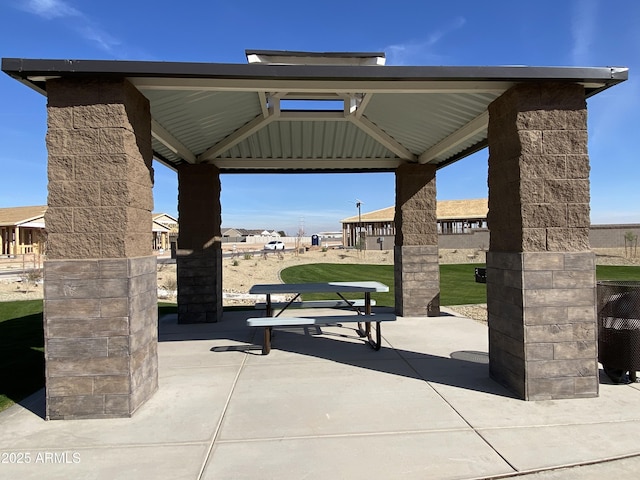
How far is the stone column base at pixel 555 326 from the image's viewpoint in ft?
14.3

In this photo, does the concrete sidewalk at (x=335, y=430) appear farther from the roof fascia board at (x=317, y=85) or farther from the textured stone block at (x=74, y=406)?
the roof fascia board at (x=317, y=85)

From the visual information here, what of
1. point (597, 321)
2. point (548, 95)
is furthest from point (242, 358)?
point (548, 95)

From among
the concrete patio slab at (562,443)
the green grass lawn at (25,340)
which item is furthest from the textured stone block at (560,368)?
the green grass lawn at (25,340)

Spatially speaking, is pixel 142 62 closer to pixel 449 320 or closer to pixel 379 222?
pixel 449 320

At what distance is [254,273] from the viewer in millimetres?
23766

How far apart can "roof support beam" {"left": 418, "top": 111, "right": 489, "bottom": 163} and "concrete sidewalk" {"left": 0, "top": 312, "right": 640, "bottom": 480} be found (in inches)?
137

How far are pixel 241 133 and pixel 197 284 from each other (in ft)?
11.4

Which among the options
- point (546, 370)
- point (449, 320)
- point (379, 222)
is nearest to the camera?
point (546, 370)

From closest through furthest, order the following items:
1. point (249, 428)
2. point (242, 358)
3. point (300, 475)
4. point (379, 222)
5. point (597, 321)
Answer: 1. point (300, 475)
2. point (249, 428)
3. point (597, 321)
4. point (242, 358)
5. point (379, 222)

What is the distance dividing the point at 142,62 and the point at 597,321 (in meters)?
5.82

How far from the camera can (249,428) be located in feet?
12.2

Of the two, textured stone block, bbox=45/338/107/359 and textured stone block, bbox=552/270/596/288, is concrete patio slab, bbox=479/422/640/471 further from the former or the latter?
textured stone block, bbox=45/338/107/359

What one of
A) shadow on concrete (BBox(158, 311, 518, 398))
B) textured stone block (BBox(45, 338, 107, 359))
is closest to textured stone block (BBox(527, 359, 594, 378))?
shadow on concrete (BBox(158, 311, 518, 398))

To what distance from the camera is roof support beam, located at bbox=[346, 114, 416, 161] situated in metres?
6.99
